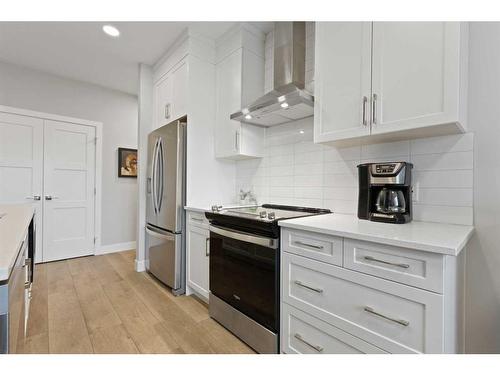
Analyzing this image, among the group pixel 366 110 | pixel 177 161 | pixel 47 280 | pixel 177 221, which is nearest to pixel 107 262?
pixel 47 280

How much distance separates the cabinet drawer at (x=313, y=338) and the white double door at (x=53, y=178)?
11.0 feet

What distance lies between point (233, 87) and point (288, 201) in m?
1.25

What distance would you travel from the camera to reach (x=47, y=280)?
9.18 feet

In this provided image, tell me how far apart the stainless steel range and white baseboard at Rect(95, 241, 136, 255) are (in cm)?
273

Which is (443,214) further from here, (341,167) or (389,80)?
(389,80)

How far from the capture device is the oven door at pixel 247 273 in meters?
1.51

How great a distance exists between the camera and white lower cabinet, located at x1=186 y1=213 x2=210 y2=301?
7.14ft

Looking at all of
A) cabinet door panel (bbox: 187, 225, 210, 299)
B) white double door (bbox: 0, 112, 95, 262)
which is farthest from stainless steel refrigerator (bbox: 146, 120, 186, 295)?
white double door (bbox: 0, 112, 95, 262)

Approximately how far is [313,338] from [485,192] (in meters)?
1.20

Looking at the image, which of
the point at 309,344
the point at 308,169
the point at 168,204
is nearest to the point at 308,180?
the point at 308,169

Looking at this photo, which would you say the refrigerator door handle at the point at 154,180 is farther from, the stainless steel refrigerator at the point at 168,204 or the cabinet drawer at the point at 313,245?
the cabinet drawer at the point at 313,245

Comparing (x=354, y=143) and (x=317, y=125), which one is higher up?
(x=317, y=125)

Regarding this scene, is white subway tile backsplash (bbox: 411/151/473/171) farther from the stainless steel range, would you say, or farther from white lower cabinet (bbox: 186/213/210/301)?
white lower cabinet (bbox: 186/213/210/301)

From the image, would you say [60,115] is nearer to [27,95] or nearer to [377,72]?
[27,95]
